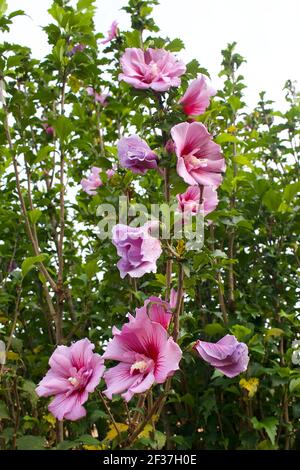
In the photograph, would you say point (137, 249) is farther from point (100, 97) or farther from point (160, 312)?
point (100, 97)

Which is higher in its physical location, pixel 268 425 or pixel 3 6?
pixel 3 6

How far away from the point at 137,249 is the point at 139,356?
24 cm

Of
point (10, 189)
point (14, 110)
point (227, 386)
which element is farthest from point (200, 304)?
point (14, 110)

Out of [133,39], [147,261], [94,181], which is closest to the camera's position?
[147,261]

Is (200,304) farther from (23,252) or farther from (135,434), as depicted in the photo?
(135,434)

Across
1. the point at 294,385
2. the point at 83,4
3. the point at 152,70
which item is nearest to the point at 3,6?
the point at 83,4

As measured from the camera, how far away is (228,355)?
4.02 ft

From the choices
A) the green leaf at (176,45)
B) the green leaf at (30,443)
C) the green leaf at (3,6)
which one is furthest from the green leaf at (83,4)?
the green leaf at (30,443)

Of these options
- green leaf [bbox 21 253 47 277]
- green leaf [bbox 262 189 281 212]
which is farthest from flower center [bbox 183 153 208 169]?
green leaf [bbox 262 189 281 212]

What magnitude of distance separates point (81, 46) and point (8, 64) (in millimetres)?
451

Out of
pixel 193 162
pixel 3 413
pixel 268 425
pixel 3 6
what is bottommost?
pixel 268 425

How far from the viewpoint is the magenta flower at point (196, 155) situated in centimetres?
123

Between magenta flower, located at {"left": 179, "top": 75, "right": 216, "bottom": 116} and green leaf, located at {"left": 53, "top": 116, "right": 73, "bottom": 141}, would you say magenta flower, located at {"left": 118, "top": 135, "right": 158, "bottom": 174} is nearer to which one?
magenta flower, located at {"left": 179, "top": 75, "right": 216, "bottom": 116}

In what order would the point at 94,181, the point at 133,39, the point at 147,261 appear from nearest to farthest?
the point at 147,261
the point at 133,39
the point at 94,181
